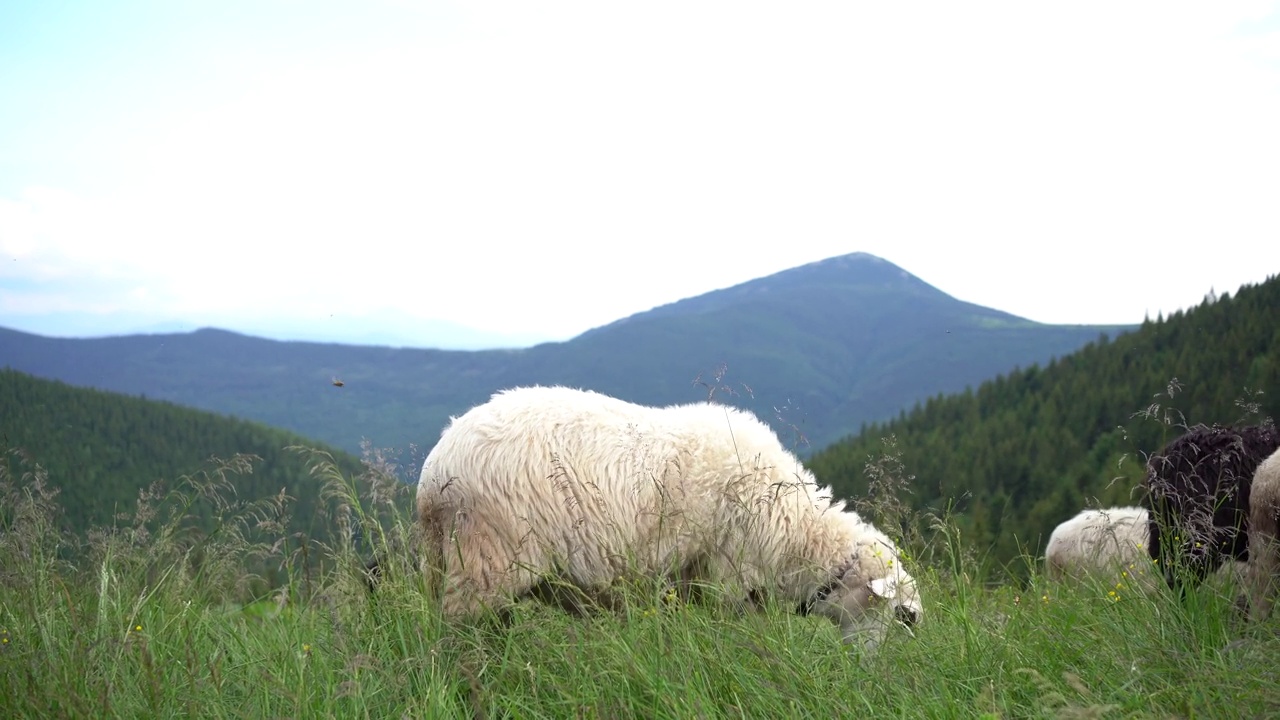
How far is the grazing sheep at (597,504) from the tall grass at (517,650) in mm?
599

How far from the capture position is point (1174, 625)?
11.2ft

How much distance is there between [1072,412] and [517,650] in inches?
2126

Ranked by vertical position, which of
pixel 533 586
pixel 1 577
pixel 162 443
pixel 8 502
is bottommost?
pixel 162 443

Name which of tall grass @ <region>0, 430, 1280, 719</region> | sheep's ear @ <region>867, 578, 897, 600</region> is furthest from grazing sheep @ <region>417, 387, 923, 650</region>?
tall grass @ <region>0, 430, 1280, 719</region>

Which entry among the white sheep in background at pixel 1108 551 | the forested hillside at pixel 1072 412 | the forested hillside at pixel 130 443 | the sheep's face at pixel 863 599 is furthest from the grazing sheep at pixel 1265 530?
the forested hillside at pixel 130 443

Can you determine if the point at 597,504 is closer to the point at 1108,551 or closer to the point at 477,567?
the point at 477,567

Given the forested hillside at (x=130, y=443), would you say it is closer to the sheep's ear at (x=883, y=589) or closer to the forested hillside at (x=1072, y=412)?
the forested hillside at (x=1072, y=412)

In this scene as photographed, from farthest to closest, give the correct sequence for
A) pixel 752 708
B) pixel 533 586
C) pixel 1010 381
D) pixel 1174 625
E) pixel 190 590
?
pixel 1010 381
pixel 533 586
pixel 190 590
pixel 1174 625
pixel 752 708

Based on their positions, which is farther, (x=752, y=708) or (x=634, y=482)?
(x=634, y=482)

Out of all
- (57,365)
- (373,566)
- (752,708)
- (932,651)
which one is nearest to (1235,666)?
(932,651)

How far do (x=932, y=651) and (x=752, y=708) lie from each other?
2.77 feet

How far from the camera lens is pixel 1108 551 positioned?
8.15 m

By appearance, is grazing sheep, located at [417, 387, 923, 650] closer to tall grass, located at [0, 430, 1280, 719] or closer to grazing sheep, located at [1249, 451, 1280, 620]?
tall grass, located at [0, 430, 1280, 719]

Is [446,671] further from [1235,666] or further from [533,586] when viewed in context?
[1235,666]
